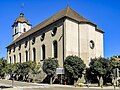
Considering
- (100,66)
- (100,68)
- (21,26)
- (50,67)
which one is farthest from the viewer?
(21,26)

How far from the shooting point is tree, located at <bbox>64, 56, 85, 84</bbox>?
42375 millimetres

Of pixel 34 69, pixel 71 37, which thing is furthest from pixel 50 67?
pixel 71 37

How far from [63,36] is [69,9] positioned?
8870 millimetres

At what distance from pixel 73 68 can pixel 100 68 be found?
4.73 m

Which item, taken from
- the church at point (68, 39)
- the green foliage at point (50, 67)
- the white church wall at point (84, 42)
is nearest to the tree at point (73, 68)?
the green foliage at point (50, 67)

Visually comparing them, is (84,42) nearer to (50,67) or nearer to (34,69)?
(50,67)

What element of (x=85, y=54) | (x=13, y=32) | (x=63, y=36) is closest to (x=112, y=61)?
(x=85, y=54)

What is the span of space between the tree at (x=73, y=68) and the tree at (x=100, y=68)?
7.07 feet

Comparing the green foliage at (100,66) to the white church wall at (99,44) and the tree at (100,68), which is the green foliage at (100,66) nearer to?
the tree at (100,68)

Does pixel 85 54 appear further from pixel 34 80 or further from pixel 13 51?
pixel 13 51

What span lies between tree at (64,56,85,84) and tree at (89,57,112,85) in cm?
216

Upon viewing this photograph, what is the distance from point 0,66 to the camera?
2792 centimetres

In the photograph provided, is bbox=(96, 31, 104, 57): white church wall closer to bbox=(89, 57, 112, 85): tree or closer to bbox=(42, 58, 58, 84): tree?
bbox=(89, 57, 112, 85): tree

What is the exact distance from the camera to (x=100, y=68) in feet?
134
